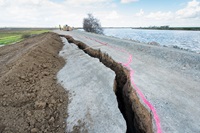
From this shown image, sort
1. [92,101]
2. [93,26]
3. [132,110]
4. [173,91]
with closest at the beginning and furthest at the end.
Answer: [132,110] → [92,101] → [173,91] → [93,26]

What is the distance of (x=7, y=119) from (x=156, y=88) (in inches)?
165

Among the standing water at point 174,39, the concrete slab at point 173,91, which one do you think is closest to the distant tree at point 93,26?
the standing water at point 174,39

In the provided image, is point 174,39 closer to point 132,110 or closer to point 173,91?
point 173,91

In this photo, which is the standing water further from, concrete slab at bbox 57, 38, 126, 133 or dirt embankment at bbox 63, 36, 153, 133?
dirt embankment at bbox 63, 36, 153, 133

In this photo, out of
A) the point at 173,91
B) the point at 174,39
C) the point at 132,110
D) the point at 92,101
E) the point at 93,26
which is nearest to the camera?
the point at 132,110

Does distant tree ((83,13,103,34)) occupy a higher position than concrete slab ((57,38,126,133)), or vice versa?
concrete slab ((57,38,126,133))

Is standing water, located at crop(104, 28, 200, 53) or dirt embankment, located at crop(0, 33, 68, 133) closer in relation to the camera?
dirt embankment, located at crop(0, 33, 68, 133)

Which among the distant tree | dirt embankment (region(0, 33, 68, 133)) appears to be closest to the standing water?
the distant tree

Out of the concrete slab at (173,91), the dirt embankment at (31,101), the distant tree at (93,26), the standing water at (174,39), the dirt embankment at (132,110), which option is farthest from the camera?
the distant tree at (93,26)

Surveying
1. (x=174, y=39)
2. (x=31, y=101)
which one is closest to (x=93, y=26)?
(x=174, y=39)

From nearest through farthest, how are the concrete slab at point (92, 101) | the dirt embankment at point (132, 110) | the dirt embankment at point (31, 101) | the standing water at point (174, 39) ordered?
the dirt embankment at point (132, 110) < the concrete slab at point (92, 101) < the dirt embankment at point (31, 101) < the standing water at point (174, 39)

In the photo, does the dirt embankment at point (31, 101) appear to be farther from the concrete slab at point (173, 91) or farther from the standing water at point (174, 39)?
the standing water at point (174, 39)

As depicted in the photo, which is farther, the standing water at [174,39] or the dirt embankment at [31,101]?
the standing water at [174,39]

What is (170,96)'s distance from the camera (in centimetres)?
480
